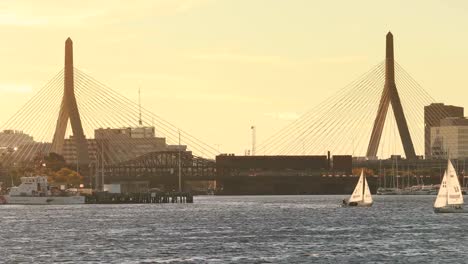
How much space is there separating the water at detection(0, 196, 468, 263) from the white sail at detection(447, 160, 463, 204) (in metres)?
2.30

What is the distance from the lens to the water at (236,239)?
368 ft

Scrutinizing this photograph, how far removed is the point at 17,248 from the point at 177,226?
39.9 m


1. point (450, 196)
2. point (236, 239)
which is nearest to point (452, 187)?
point (450, 196)

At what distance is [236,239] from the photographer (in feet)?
442

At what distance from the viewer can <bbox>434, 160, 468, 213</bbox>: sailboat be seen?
17640cm

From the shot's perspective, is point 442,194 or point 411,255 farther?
point 442,194

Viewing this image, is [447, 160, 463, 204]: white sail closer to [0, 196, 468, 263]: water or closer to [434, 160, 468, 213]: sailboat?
[434, 160, 468, 213]: sailboat

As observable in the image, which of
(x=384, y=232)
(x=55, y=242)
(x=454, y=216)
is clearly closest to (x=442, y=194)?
(x=454, y=216)

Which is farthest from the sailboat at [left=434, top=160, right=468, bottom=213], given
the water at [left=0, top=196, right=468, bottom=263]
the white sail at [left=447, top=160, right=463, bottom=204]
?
the water at [left=0, top=196, right=468, bottom=263]

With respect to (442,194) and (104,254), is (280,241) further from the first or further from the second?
(442,194)

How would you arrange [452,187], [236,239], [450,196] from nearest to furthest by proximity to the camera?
[236,239], [452,187], [450,196]

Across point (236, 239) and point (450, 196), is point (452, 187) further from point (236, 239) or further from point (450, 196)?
point (236, 239)

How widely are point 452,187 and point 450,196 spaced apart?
3.98 meters

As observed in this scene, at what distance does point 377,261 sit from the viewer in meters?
108
